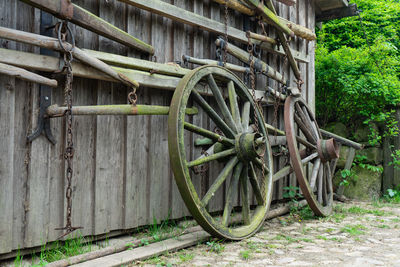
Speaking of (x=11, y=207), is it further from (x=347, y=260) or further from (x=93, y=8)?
(x=347, y=260)

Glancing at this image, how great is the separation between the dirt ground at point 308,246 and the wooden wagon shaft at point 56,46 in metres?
1.44

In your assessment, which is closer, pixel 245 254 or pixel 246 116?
pixel 245 254

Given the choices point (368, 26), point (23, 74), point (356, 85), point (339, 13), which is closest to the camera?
point (23, 74)

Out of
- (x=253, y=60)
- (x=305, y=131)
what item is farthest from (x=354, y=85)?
(x=253, y=60)

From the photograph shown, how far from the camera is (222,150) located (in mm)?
3822

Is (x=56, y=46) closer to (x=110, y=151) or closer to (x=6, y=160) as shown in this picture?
(x=6, y=160)

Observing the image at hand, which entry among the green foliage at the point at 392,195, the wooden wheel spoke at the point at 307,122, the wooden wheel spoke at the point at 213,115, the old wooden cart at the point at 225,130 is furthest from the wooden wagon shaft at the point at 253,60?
the green foliage at the point at 392,195

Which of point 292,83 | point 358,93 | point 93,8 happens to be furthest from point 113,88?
point 358,93

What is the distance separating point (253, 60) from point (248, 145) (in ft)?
4.59

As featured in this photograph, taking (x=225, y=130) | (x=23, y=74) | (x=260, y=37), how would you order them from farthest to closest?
(x=260, y=37)
(x=225, y=130)
(x=23, y=74)

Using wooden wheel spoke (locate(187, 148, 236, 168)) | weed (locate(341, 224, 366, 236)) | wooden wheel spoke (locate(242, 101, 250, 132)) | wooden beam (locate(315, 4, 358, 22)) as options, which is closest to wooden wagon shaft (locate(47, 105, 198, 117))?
wooden wheel spoke (locate(187, 148, 236, 168))

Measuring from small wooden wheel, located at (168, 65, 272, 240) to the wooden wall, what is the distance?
0.39m

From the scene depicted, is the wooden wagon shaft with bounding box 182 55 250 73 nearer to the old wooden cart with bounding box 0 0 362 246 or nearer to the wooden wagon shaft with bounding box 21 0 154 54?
the old wooden cart with bounding box 0 0 362 246

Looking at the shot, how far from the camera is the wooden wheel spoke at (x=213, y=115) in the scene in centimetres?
347
